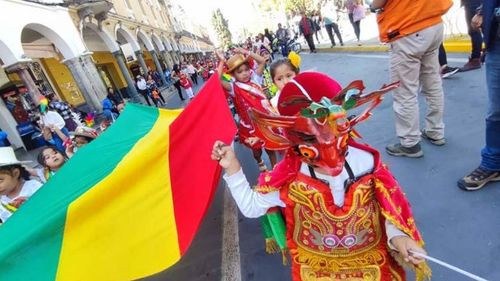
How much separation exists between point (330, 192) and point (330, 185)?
30 mm

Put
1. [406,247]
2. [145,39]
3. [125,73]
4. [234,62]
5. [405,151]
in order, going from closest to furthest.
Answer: [406,247] → [405,151] → [234,62] → [125,73] → [145,39]

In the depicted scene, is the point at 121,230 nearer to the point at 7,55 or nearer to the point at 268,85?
the point at 268,85

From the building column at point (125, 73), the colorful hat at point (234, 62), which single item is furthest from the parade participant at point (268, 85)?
the building column at point (125, 73)

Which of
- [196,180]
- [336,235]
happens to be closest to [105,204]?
[196,180]

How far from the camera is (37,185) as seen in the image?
2.92m

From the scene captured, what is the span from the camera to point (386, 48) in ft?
29.4

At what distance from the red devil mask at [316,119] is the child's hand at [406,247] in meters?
0.40

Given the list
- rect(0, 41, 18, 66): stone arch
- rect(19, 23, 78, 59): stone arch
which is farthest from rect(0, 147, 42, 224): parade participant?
rect(19, 23, 78, 59): stone arch

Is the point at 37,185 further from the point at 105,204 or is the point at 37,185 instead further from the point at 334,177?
the point at 334,177

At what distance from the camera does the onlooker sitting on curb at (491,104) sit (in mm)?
2074

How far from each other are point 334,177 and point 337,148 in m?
0.19

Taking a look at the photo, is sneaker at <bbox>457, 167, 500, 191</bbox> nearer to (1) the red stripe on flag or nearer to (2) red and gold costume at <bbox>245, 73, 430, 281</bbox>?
(2) red and gold costume at <bbox>245, 73, 430, 281</bbox>

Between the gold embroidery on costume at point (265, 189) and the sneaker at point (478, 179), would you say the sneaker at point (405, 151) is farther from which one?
the gold embroidery on costume at point (265, 189)

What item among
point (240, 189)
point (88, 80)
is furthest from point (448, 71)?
point (88, 80)
